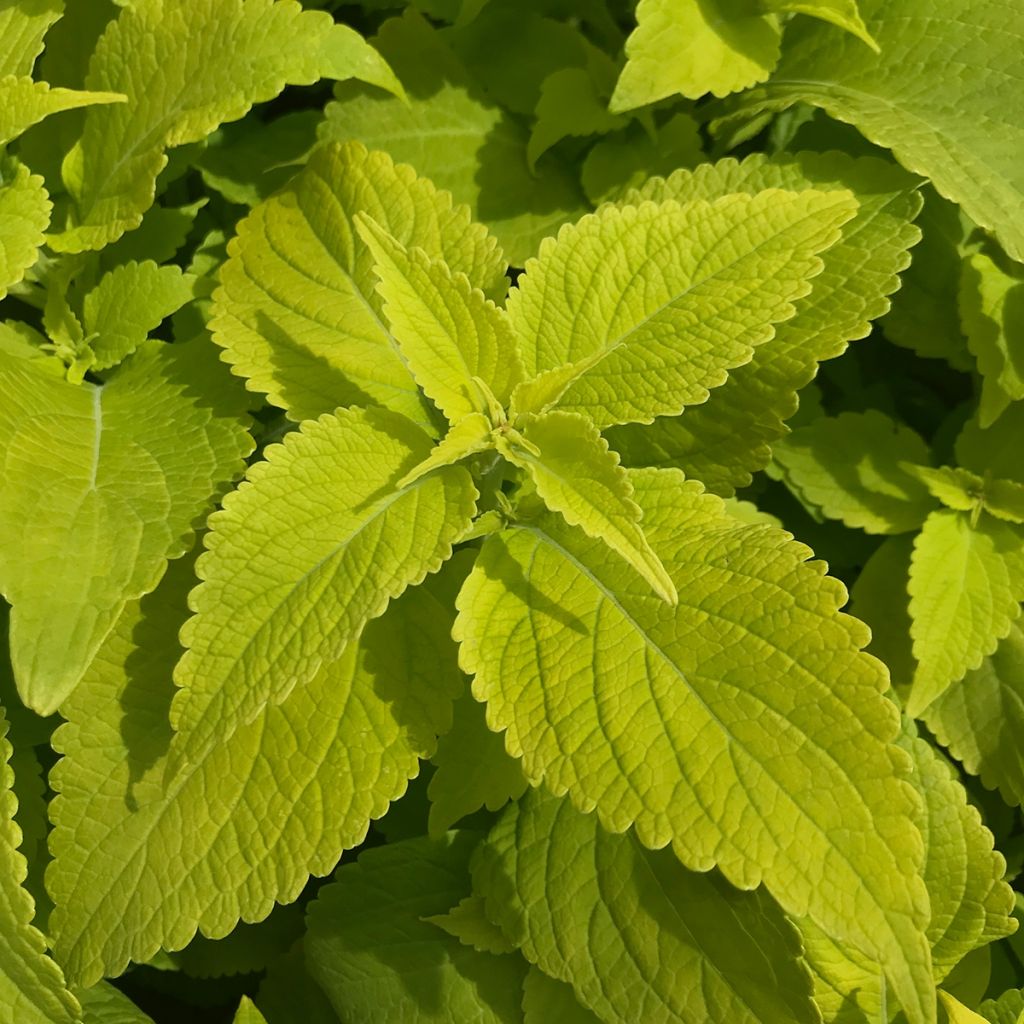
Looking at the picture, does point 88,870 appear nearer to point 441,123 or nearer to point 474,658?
point 474,658

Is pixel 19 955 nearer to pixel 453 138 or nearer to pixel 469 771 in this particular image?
pixel 469 771

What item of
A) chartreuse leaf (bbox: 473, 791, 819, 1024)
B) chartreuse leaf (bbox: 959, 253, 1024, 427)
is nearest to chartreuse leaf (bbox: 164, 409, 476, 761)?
chartreuse leaf (bbox: 473, 791, 819, 1024)

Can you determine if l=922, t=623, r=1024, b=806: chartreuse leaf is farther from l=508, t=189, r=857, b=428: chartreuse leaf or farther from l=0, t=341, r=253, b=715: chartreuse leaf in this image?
l=0, t=341, r=253, b=715: chartreuse leaf

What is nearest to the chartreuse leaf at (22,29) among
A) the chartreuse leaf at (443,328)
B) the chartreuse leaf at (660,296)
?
the chartreuse leaf at (443,328)

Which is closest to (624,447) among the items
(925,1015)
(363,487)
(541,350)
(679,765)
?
(541,350)

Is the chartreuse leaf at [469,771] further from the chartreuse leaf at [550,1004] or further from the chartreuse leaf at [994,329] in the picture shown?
the chartreuse leaf at [994,329]

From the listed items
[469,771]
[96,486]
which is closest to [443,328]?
[96,486]
